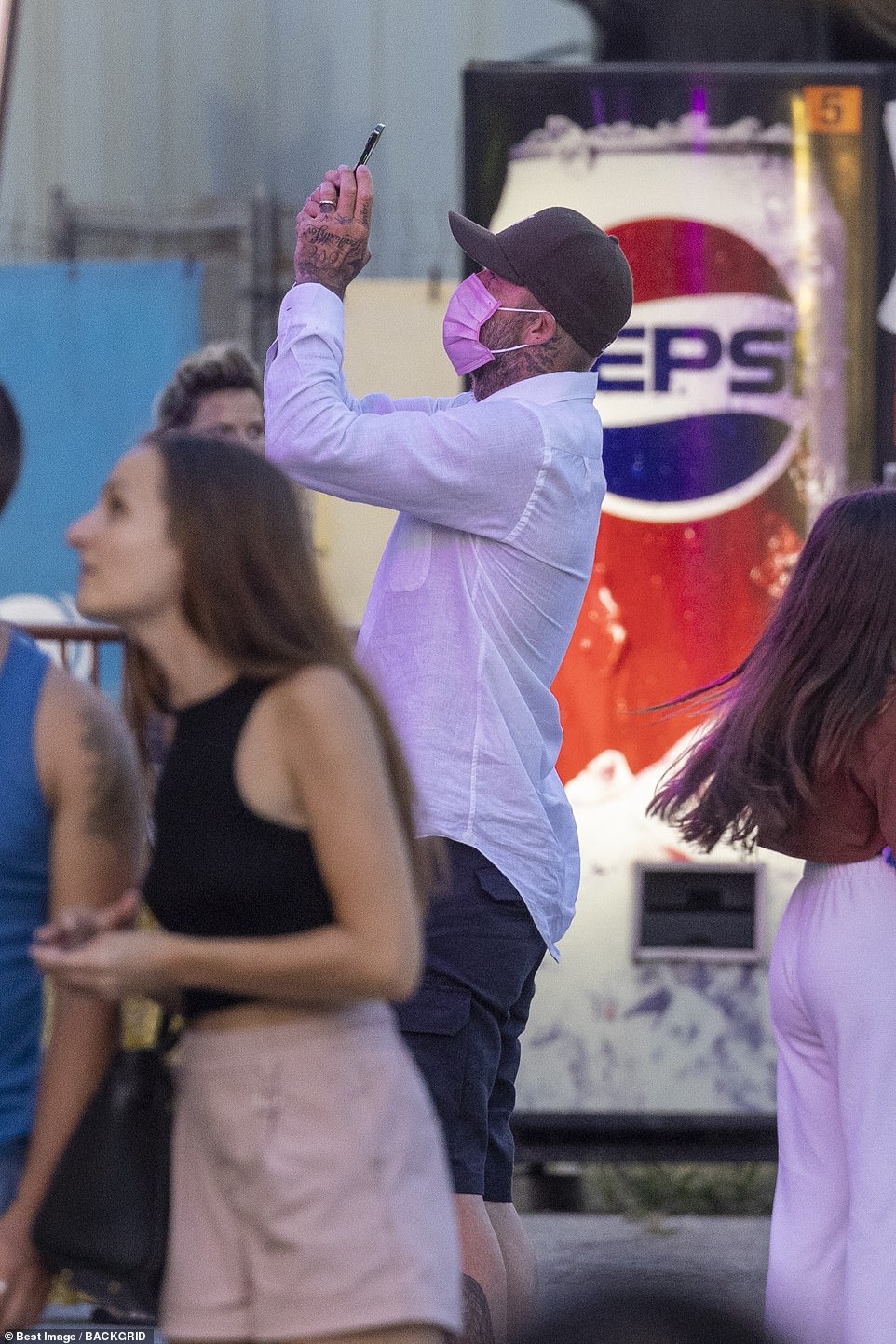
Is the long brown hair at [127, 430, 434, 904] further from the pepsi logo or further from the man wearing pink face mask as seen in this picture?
the pepsi logo

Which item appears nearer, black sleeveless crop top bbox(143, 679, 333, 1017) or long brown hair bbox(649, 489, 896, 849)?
black sleeveless crop top bbox(143, 679, 333, 1017)

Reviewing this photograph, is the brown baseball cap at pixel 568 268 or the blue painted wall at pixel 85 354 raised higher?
the brown baseball cap at pixel 568 268

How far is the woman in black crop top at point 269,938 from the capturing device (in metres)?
2.02

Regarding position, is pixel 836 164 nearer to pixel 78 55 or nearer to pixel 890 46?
pixel 890 46

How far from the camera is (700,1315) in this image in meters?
2.84

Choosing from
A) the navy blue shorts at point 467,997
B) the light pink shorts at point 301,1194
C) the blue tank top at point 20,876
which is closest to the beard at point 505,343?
the navy blue shorts at point 467,997

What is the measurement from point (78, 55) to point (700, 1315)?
5652mm

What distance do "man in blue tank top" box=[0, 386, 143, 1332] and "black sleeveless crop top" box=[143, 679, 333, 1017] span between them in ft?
0.38

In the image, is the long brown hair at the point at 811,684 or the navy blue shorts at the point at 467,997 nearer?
the navy blue shorts at the point at 467,997

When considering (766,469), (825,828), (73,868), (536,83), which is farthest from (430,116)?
(73,868)

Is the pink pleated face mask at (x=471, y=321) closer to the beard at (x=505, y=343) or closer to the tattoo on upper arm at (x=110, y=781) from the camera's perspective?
the beard at (x=505, y=343)

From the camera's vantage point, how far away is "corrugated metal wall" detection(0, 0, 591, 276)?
6855 mm

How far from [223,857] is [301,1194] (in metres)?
0.37

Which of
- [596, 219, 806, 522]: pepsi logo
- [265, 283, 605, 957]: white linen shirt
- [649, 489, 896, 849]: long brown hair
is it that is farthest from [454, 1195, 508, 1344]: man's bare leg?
[596, 219, 806, 522]: pepsi logo
